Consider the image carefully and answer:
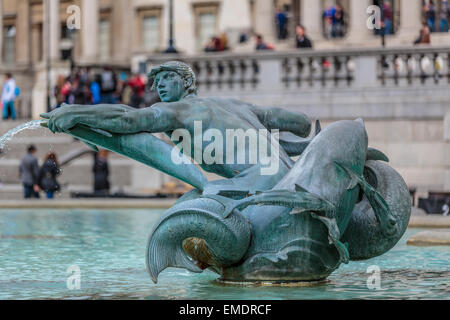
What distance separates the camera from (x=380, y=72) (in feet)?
89.1

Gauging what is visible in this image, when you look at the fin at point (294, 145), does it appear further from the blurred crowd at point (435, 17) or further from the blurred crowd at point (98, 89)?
the blurred crowd at point (435, 17)

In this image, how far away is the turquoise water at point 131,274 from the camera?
8.74 metres

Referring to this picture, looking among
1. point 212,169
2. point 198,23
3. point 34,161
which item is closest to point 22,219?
point 34,161

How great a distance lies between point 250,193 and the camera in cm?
905

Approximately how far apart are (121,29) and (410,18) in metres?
28.3

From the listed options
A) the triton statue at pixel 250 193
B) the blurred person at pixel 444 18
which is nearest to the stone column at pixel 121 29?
the blurred person at pixel 444 18

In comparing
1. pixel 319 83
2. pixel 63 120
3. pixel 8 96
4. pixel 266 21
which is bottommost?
pixel 8 96

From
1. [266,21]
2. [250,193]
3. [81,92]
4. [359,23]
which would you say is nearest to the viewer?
[250,193]

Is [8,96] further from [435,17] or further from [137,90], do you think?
[435,17]

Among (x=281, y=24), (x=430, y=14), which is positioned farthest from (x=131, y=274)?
(x=281, y=24)

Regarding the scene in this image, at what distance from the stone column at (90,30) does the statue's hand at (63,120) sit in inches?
2157

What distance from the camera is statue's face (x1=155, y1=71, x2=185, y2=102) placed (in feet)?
31.6

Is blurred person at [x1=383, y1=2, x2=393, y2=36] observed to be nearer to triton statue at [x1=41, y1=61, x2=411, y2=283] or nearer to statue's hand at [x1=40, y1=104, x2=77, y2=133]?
triton statue at [x1=41, y1=61, x2=411, y2=283]
